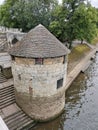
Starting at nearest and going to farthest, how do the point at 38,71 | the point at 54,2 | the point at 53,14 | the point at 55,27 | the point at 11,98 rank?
1. the point at 38,71
2. the point at 11,98
3. the point at 55,27
4. the point at 53,14
5. the point at 54,2

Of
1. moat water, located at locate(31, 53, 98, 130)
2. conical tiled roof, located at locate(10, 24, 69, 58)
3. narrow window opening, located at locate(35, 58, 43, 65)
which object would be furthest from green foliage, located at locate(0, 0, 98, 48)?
narrow window opening, located at locate(35, 58, 43, 65)

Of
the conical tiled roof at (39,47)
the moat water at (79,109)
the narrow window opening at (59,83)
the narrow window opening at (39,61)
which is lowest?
the moat water at (79,109)

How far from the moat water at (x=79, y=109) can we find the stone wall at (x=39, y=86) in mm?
797

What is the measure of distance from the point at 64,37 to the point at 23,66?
63.3 feet

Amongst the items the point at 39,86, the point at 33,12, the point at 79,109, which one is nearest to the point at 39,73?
the point at 39,86

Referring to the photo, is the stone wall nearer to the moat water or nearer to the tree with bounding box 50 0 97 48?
the moat water

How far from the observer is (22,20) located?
1264 inches

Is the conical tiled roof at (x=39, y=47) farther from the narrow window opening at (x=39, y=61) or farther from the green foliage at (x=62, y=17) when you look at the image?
the green foliage at (x=62, y=17)

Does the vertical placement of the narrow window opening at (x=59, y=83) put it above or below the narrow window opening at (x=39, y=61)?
below

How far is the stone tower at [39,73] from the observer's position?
11500mm

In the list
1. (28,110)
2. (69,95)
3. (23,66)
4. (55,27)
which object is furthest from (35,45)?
(55,27)

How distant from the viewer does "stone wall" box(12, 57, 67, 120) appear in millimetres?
11648

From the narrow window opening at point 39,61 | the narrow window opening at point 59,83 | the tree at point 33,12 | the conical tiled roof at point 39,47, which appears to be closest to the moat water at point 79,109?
the narrow window opening at point 59,83

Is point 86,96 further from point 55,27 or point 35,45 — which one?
point 55,27
